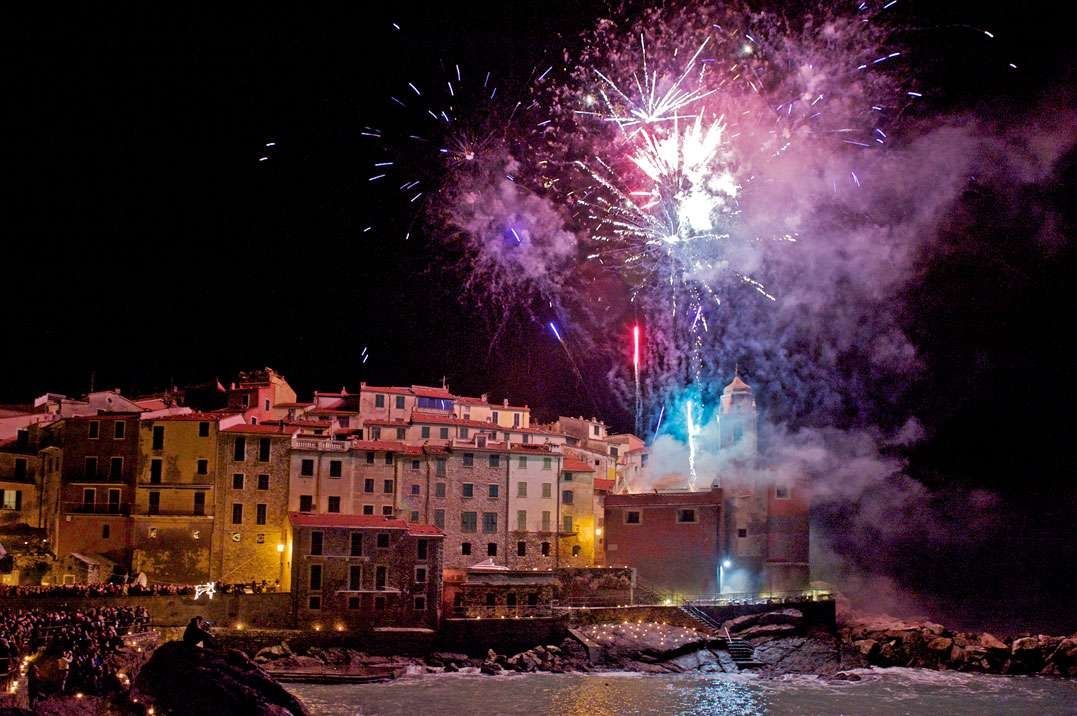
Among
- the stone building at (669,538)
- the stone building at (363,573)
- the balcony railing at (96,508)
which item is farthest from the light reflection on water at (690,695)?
the balcony railing at (96,508)

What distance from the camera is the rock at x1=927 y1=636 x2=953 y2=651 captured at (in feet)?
165

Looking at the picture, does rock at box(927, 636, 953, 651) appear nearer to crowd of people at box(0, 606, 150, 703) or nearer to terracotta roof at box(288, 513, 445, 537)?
terracotta roof at box(288, 513, 445, 537)

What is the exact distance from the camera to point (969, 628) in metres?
59.4

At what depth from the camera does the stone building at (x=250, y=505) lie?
50.2 m

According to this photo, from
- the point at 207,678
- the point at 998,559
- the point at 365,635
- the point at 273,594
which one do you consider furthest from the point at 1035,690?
the point at 207,678

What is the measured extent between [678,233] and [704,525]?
55.5ft

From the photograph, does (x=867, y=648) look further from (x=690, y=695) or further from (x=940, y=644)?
(x=690, y=695)

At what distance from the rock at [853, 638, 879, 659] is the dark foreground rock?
32543 mm

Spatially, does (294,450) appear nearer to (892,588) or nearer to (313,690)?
(313,690)

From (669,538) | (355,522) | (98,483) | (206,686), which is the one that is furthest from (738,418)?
(206,686)

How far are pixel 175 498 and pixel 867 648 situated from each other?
34.1 meters

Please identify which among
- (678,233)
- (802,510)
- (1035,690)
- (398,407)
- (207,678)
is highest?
(678,233)

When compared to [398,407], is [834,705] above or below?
below

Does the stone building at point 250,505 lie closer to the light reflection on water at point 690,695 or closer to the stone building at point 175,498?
the stone building at point 175,498
